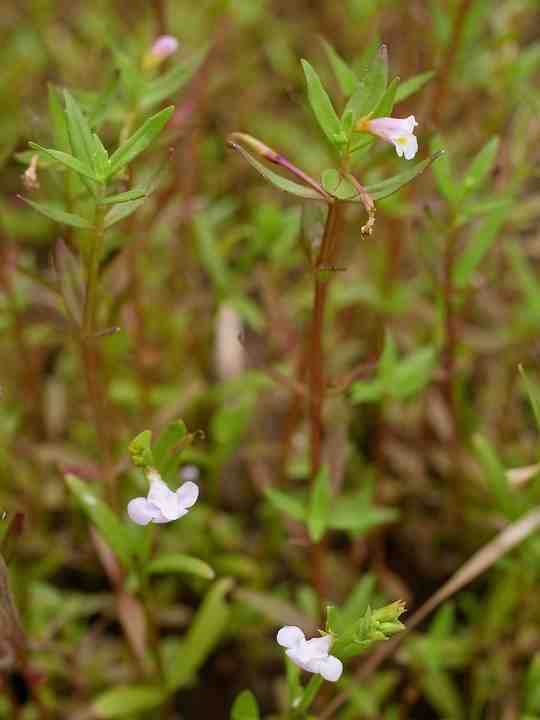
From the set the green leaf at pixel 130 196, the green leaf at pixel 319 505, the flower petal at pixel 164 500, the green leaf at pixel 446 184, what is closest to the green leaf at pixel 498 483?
the green leaf at pixel 319 505

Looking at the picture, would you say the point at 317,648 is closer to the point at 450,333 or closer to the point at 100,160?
the point at 100,160

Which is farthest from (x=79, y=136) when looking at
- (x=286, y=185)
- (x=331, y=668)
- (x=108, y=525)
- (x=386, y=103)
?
(x=331, y=668)

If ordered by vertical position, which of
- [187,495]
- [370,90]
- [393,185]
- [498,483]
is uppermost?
[370,90]

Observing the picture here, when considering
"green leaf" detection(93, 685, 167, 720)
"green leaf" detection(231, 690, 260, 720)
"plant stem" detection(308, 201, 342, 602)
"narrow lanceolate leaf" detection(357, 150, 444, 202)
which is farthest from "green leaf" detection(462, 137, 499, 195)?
"green leaf" detection(93, 685, 167, 720)

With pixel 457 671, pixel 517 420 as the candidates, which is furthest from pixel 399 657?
pixel 517 420

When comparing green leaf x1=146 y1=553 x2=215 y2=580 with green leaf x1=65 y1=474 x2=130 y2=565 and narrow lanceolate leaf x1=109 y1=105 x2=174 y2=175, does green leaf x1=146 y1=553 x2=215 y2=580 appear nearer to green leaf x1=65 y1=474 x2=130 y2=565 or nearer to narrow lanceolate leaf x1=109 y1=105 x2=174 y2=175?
green leaf x1=65 y1=474 x2=130 y2=565

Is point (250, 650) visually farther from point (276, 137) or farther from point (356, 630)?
point (276, 137)
